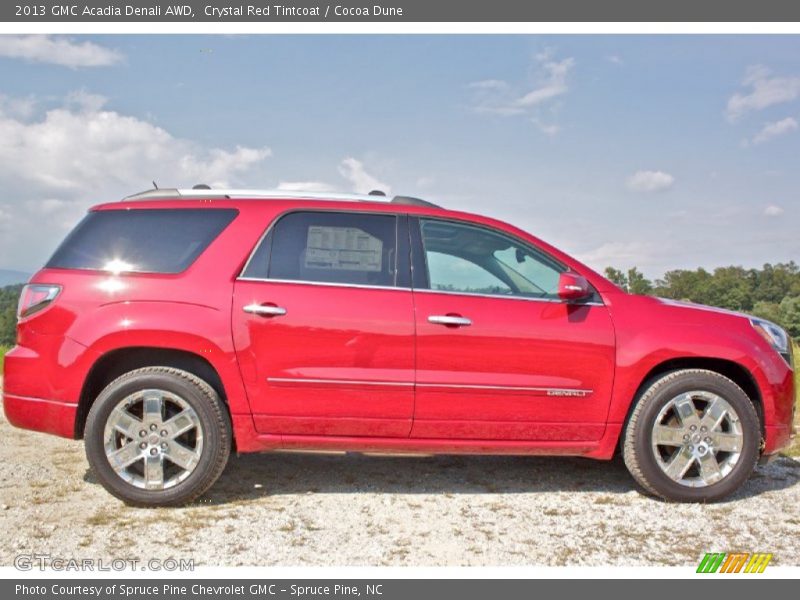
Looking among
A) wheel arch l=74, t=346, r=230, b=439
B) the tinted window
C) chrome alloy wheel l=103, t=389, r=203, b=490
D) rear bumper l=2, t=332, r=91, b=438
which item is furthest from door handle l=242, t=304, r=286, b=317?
rear bumper l=2, t=332, r=91, b=438

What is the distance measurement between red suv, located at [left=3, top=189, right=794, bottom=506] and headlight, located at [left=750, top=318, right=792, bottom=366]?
0.13m

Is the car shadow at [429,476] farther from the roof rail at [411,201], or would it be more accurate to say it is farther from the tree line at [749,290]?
the tree line at [749,290]

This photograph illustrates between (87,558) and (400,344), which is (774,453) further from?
(87,558)

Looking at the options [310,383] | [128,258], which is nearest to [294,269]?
A: [310,383]

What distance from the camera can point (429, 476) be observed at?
4.84 metres

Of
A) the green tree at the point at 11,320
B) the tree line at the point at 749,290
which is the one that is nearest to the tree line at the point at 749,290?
the tree line at the point at 749,290

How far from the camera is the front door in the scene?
13.6 feet

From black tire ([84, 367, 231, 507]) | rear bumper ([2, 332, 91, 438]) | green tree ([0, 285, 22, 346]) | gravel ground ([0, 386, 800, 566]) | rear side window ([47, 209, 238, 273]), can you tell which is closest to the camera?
gravel ground ([0, 386, 800, 566])

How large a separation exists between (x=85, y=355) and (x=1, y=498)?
3.55ft

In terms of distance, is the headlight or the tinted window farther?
the headlight

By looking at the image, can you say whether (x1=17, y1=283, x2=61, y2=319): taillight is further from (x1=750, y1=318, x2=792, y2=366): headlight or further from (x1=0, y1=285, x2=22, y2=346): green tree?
(x1=750, y1=318, x2=792, y2=366): headlight

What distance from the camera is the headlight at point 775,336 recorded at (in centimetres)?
457

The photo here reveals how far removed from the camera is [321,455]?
17.9 ft

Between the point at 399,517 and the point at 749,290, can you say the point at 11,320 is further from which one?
the point at 749,290
